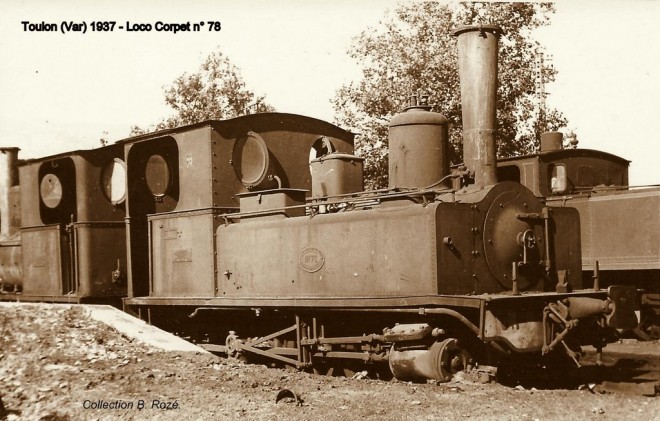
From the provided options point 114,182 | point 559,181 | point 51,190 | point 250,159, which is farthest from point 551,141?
point 51,190

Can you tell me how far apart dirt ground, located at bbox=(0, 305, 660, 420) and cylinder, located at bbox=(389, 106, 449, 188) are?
7.35 ft

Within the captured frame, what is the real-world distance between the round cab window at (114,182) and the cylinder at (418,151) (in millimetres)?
4864

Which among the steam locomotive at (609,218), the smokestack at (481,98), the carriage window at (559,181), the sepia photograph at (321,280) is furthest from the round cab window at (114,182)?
the carriage window at (559,181)

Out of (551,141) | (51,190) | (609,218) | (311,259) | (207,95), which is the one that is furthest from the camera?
(207,95)

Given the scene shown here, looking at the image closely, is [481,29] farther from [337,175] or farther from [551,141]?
[551,141]

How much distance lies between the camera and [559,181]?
42.2 feet

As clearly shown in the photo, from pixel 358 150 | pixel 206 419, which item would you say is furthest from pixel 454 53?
pixel 206 419

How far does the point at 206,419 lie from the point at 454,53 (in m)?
12.9

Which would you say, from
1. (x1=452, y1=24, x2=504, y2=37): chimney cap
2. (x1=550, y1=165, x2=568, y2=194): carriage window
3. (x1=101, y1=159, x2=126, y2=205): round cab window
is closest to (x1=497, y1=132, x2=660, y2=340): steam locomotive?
(x1=550, y1=165, x2=568, y2=194): carriage window

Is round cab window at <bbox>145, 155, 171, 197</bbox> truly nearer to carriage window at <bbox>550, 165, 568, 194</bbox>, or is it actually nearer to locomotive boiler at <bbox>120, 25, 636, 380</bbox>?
locomotive boiler at <bbox>120, 25, 636, 380</bbox>

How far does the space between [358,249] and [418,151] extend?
1.32 meters

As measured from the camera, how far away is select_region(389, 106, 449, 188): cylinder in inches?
326

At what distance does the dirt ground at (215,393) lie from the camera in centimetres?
616

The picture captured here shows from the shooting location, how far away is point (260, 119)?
9.55 metres
